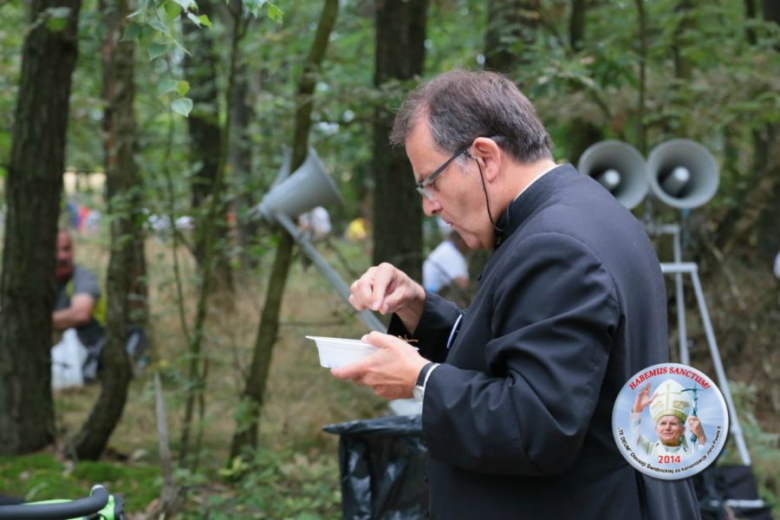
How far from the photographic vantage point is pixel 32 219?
4.84m

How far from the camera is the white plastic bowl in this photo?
188cm

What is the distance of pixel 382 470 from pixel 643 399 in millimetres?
1835

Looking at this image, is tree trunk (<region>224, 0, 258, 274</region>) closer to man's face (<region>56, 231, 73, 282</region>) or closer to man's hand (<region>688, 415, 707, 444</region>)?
man's face (<region>56, 231, 73, 282</region>)

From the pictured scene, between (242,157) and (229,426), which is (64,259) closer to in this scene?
(229,426)

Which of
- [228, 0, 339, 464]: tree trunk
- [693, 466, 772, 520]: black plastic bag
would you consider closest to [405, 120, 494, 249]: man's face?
[228, 0, 339, 464]: tree trunk

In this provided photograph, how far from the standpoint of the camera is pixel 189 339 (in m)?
4.84

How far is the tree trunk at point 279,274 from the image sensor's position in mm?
4672

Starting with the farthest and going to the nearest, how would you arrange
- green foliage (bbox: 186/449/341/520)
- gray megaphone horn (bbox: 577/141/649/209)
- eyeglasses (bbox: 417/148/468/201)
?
1. gray megaphone horn (bbox: 577/141/649/209)
2. green foliage (bbox: 186/449/341/520)
3. eyeglasses (bbox: 417/148/468/201)

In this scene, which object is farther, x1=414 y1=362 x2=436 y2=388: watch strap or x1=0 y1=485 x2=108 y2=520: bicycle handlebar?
x1=0 y1=485 x2=108 y2=520: bicycle handlebar

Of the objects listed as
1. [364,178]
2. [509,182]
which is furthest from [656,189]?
[364,178]

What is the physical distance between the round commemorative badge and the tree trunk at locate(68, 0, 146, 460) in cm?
348

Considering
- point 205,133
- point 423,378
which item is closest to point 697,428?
point 423,378

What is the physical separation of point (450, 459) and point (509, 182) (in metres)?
0.56

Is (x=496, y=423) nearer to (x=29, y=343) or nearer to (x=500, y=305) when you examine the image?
(x=500, y=305)
